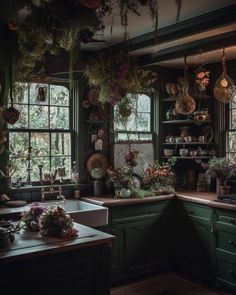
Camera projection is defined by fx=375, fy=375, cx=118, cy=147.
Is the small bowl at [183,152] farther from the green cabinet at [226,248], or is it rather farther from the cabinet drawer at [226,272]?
the cabinet drawer at [226,272]

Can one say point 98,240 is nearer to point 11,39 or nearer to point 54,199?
point 11,39

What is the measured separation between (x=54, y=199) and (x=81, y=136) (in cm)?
82

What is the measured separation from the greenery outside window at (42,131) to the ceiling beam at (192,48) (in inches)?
43.3

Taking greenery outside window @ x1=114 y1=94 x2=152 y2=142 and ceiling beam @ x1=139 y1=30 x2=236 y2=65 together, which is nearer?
ceiling beam @ x1=139 y1=30 x2=236 y2=65

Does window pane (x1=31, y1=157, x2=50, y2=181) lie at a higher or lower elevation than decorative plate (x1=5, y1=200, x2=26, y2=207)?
higher

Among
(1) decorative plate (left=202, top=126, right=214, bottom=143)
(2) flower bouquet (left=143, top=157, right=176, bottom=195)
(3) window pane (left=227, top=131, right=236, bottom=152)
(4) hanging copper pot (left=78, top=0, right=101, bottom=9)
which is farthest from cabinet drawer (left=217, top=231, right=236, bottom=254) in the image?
(4) hanging copper pot (left=78, top=0, right=101, bottom=9)

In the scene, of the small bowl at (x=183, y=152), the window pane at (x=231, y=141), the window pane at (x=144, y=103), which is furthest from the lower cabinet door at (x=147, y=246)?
the window pane at (x=144, y=103)

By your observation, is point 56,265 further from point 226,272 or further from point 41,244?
point 226,272

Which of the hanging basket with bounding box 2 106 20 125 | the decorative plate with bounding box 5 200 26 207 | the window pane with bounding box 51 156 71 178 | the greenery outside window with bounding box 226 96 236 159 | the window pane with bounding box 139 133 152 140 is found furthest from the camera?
the window pane with bounding box 139 133 152 140

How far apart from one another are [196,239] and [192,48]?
212 cm

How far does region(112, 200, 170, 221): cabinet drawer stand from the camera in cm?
403

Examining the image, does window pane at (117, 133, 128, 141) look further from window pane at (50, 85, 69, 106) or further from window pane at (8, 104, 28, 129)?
window pane at (8, 104, 28, 129)

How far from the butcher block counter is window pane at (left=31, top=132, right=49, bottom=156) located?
5.71 ft

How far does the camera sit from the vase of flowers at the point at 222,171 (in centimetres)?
434
